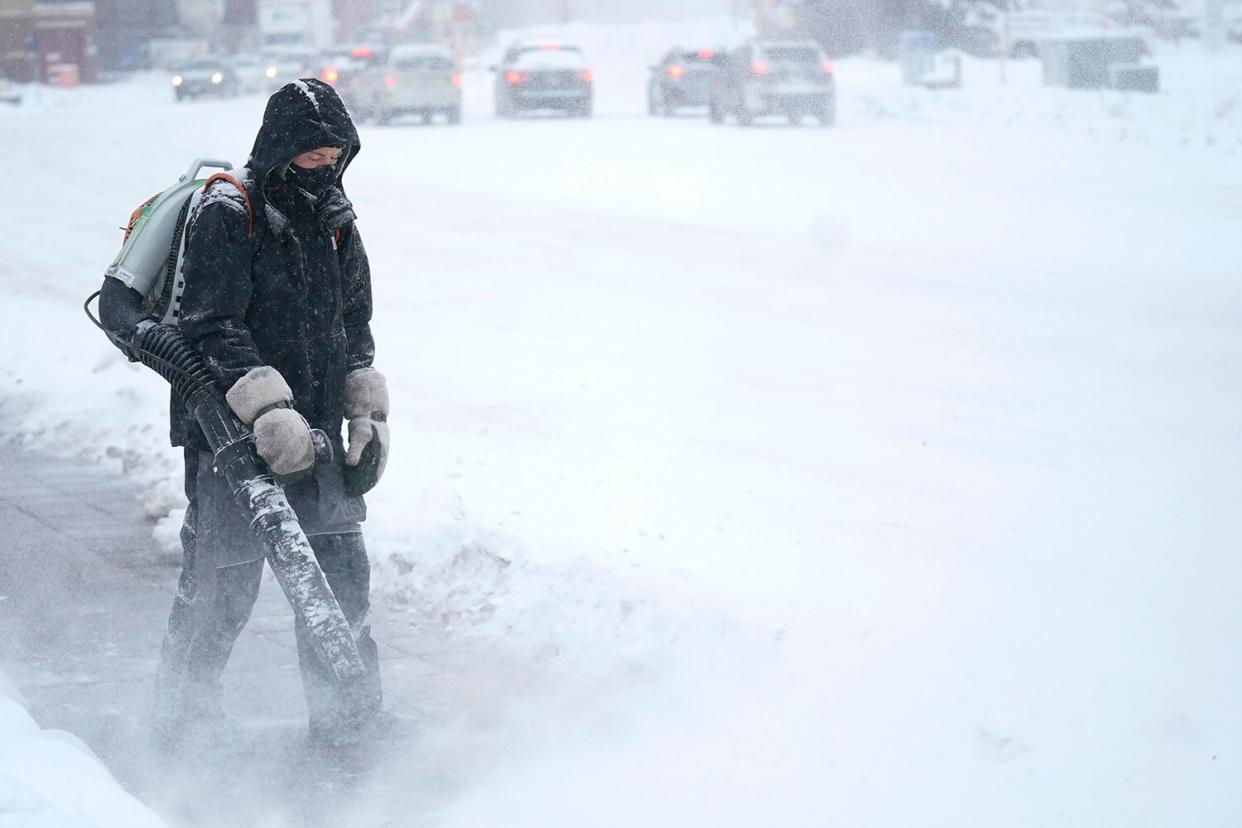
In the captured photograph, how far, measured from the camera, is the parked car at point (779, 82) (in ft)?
77.7

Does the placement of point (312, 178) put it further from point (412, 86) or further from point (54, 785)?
point (412, 86)

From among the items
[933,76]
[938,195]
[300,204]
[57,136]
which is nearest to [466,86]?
[933,76]

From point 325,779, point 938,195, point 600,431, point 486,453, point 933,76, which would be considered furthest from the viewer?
point 933,76

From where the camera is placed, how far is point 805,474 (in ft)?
20.8

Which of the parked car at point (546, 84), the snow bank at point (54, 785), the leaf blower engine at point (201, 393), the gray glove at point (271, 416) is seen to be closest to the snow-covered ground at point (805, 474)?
the leaf blower engine at point (201, 393)

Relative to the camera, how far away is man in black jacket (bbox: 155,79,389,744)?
11.1ft

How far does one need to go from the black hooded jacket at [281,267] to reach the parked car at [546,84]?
23.1 metres

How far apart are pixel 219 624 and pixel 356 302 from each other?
0.83m

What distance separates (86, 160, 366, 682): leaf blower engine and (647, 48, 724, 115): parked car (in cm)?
2366

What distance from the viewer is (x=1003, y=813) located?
3.45 m

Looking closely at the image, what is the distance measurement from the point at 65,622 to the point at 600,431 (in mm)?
2835

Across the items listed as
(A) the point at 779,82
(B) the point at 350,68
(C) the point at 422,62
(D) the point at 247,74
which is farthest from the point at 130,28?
(A) the point at 779,82

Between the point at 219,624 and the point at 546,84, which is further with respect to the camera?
the point at 546,84

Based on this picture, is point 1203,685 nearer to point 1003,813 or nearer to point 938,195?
point 1003,813
